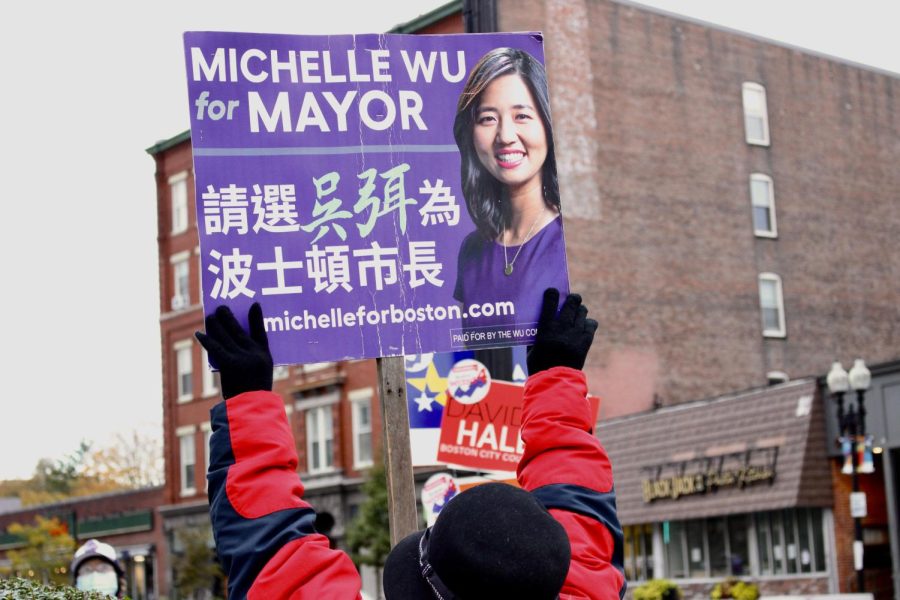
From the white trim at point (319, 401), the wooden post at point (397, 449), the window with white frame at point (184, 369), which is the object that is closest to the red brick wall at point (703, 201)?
the white trim at point (319, 401)

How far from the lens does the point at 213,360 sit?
10.5 ft

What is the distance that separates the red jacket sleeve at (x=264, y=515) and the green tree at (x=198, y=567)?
4294 centimetres

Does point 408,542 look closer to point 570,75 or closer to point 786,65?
point 570,75

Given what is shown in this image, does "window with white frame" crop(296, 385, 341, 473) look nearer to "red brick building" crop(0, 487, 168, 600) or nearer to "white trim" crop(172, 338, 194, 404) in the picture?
"white trim" crop(172, 338, 194, 404)

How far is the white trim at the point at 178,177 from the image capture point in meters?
50.4

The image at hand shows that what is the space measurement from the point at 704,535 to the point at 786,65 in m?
16.6

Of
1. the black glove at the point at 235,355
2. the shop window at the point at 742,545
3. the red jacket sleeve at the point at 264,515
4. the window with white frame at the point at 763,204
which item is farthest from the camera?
the window with white frame at the point at 763,204

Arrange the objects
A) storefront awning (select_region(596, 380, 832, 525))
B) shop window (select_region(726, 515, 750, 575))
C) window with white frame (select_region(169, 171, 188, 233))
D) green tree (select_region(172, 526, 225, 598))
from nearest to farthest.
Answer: storefront awning (select_region(596, 380, 832, 525))
shop window (select_region(726, 515, 750, 575))
green tree (select_region(172, 526, 225, 598))
window with white frame (select_region(169, 171, 188, 233))

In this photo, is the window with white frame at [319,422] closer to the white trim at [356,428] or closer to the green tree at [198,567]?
the white trim at [356,428]

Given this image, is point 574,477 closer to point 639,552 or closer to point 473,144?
point 473,144

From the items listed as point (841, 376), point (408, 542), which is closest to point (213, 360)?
point (408, 542)

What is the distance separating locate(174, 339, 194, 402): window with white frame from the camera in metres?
50.2

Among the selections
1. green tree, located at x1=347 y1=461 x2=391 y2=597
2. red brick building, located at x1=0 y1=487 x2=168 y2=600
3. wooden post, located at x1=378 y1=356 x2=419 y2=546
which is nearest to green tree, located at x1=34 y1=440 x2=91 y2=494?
red brick building, located at x1=0 y1=487 x2=168 y2=600

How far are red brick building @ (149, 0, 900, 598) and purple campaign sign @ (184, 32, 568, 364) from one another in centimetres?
2765
